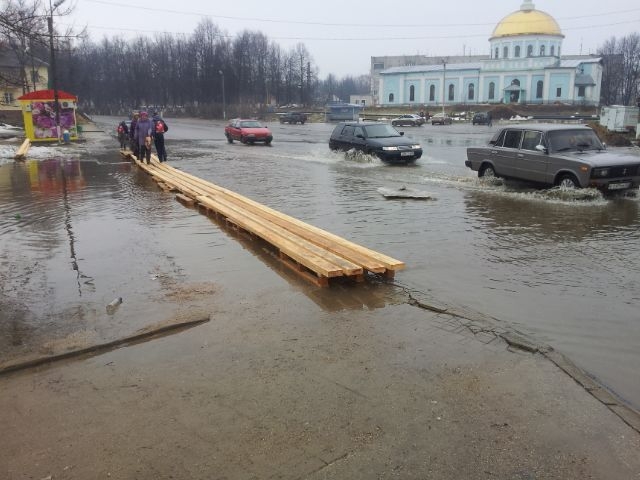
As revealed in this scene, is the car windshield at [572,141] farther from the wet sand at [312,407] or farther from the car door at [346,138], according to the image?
the car door at [346,138]

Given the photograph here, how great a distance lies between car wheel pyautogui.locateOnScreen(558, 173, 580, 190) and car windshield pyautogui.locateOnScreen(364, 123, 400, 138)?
9.27m

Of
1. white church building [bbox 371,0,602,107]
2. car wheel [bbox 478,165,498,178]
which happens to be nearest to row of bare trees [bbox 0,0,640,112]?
white church building [bbox 371,0,602,107]

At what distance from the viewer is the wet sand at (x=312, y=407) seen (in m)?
3.29

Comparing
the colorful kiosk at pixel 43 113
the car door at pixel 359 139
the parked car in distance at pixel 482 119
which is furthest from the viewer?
the parked car in distance at pixel 482 119

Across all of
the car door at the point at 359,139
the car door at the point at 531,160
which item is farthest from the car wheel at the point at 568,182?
the car door at the point at 359,139

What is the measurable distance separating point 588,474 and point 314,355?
2259mm

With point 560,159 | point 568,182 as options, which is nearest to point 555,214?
point 568,182

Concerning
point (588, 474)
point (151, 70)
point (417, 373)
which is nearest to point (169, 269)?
point (417, 373)

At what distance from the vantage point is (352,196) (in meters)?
13.3

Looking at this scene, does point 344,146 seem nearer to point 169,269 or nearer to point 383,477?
point 169,269

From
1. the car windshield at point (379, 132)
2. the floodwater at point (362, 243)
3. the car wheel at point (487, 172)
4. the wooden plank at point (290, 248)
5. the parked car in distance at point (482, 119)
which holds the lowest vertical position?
the floodwater at point (362, 243)

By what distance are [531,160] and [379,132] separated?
8745mm

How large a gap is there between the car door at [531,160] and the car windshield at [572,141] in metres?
0.26

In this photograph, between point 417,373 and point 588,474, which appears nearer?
point 588,474
